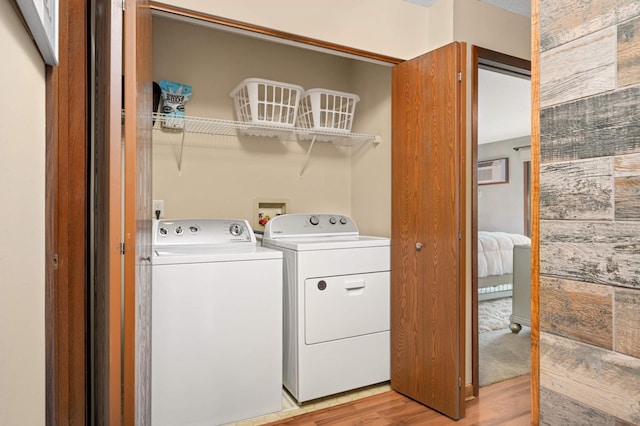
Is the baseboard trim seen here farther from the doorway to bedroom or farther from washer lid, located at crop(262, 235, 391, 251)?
washer lid, located at crop(262, 235, 391, 251)

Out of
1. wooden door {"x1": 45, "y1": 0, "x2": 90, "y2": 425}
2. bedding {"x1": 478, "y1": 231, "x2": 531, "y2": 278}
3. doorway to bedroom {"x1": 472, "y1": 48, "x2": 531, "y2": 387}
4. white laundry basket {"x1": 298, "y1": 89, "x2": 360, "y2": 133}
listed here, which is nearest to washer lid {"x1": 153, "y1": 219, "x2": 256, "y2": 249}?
white laundry basket {"x1": 298, "y1": 89, "x2": 360, "y2": 133}

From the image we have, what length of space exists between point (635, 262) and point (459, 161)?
3.90 ft

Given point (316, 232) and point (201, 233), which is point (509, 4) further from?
point (201, 233)

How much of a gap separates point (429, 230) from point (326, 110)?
3.62 feet

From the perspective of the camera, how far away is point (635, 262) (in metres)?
0.77

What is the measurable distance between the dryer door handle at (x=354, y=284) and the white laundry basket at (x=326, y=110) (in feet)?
3.49

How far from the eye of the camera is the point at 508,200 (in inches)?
163

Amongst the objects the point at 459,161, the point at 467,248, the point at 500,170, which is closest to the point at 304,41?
the point at 459,161

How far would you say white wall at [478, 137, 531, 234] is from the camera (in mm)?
3908

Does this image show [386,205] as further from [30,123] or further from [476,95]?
[30,123]

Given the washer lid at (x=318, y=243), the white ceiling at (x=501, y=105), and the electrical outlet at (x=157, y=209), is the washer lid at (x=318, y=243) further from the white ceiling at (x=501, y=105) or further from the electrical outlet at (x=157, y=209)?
the white ceiling at (x=501, y=105)

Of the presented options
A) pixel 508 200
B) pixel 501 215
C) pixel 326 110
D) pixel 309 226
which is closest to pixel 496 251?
pixel 501 215

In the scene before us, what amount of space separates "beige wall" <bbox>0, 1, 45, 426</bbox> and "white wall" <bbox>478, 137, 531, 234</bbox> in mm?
3828

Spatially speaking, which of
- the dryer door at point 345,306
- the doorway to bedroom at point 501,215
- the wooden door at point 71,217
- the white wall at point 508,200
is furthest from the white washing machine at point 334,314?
the white wall at point 508,200
